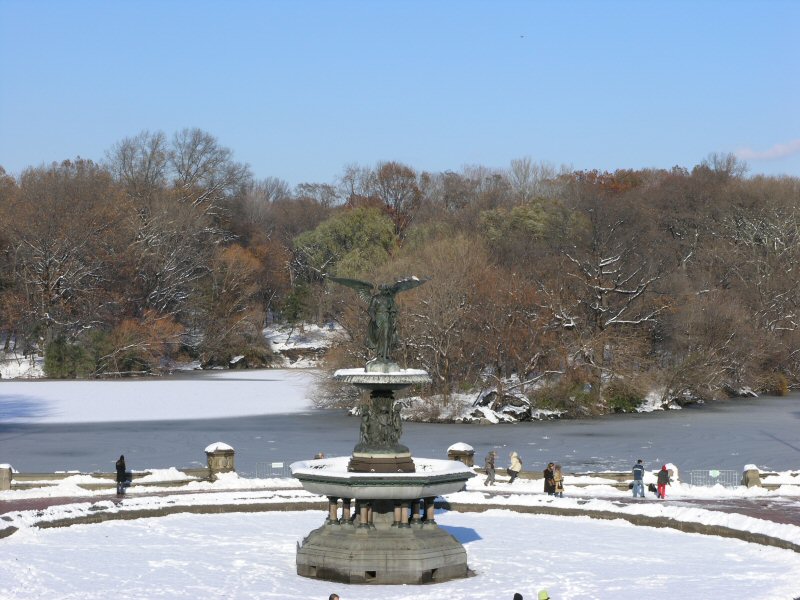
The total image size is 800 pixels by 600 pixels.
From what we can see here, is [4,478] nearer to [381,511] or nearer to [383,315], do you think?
[381,511]

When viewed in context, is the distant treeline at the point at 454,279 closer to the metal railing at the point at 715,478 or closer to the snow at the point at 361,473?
the metal railing at the point at 715,478

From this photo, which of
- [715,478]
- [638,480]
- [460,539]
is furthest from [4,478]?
[715,478]

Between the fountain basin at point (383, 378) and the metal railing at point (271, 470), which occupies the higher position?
the fountain basin at point (383, 378)

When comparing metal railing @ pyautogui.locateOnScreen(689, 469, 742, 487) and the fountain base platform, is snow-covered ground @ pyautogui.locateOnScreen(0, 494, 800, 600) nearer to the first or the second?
the fountain base platform

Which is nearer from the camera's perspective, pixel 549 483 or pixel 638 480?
pixel 638 480

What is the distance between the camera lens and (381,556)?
22984 millimetres

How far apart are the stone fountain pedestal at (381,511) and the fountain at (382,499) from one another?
19 mm

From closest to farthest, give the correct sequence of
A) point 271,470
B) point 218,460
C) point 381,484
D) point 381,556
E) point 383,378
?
point 381,484, point 381,556, point 383,378, point 218,460, point 271,470

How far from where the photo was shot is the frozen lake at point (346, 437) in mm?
43625

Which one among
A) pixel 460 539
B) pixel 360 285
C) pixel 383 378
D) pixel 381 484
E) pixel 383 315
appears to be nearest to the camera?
pixel 381 484

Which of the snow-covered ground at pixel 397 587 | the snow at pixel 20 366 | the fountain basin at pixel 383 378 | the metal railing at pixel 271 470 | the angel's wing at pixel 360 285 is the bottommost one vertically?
the snow-covered ground at pixel 397 587

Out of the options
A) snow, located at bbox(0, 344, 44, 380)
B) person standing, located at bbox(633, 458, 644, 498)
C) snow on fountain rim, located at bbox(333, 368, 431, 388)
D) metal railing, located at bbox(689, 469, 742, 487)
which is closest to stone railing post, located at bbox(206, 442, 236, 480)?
person standing, located at bbox(633, 458, 644, 498)

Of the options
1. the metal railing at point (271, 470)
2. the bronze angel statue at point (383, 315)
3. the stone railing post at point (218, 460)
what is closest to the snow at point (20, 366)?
the metal railing at point (271, 470)

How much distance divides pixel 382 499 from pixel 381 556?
1.06 metres
